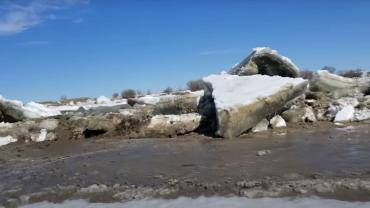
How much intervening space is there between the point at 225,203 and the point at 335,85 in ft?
32.5

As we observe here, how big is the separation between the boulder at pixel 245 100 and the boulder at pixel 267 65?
1.83m

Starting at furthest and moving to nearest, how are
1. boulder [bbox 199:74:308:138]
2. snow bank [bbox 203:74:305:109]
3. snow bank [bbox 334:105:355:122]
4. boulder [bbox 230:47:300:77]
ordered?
boulder [bbox 230:47:300:77] < snow bank [bbox 334:105:355:122] < snow bank [bbox 203:74:305:109] < boulder [bbox 199:74:308:138]

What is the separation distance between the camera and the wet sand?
5781 millimetres

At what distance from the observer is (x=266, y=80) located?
10.9 meters

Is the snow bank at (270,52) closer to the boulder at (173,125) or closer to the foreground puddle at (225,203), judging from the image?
the boulder at (173,125)

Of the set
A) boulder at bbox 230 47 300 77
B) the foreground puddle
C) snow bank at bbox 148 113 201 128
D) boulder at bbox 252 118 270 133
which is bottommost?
the foreground puddle

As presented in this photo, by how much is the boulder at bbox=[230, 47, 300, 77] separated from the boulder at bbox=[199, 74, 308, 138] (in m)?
1.83

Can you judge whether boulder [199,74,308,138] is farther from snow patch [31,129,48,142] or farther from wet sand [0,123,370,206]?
snow patch [31,129,48,142]

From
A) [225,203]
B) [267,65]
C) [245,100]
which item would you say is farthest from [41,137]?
[225,203]

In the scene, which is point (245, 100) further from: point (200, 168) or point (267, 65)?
point (267, 65)

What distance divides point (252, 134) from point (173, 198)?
4.83m

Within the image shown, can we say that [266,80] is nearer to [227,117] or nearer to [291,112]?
[291,112]

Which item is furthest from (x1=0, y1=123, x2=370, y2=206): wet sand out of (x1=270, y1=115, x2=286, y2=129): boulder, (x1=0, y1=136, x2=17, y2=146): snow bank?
(x1=0, y1=136, x2=17, y2=146): snow bank

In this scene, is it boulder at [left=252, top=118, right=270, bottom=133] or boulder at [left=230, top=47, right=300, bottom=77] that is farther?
boulder at [left=230, top=47, right=300, bottom=77]
